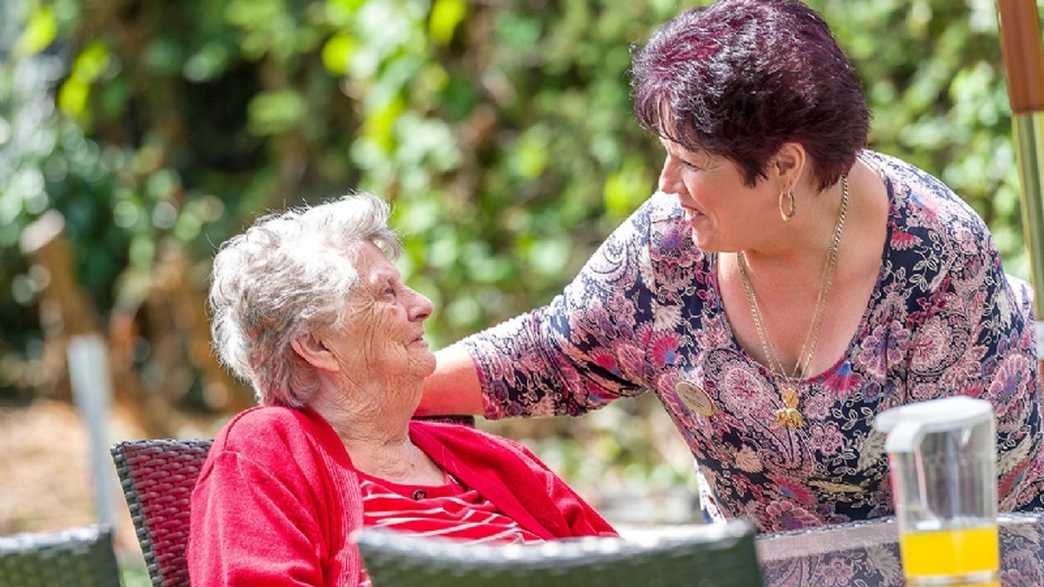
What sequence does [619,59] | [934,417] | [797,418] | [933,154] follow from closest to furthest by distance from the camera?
1. [934,417]
2. [797,418]
3. [933,154]
4. [619,59]

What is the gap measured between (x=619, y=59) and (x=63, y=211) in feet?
13.3

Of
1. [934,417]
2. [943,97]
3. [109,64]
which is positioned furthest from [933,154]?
[109,64]

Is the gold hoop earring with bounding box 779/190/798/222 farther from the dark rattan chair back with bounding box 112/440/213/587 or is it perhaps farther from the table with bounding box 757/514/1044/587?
the dark rattan chair back with bounding box 112/440/213/587

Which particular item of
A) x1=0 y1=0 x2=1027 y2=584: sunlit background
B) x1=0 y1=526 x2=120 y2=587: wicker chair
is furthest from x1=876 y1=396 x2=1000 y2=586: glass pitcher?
x1=0 y1=0 x2=1027 y2=584: sunlit background

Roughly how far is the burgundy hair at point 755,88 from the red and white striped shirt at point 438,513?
66cm

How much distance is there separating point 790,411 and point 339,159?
506cm

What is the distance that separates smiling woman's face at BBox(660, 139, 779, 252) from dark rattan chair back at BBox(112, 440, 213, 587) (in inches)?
34.4

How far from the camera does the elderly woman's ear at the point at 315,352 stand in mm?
2504

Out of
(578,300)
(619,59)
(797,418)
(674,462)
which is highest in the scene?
(619,59)

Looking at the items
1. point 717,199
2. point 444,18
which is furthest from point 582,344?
point 444,18

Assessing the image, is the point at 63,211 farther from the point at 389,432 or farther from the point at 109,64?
the point at 389,432

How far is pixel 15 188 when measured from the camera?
8352 millimetres

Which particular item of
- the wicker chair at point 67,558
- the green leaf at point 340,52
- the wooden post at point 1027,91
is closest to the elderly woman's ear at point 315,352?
the wicker chair at point 67,558

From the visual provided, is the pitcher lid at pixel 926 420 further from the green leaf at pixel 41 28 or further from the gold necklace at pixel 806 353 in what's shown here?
the green leaf at pixel 41 28
